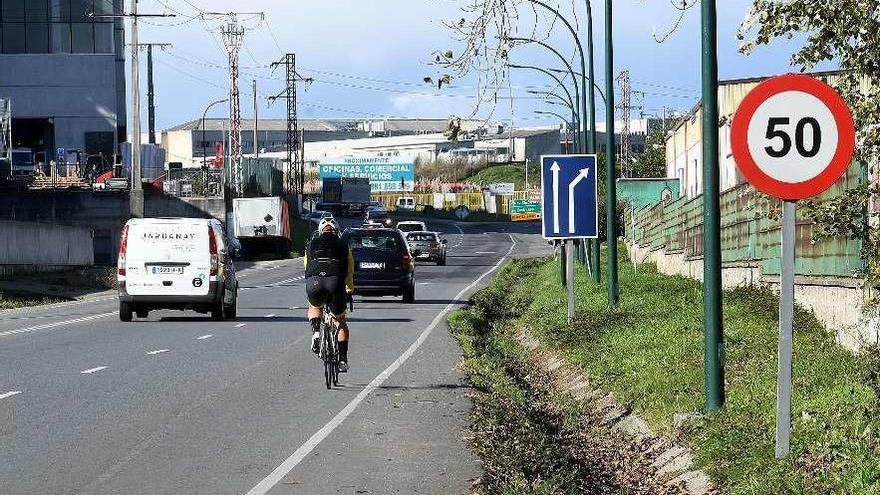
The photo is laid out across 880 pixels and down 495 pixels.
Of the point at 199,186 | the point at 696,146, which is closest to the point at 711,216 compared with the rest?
the point at 696,146

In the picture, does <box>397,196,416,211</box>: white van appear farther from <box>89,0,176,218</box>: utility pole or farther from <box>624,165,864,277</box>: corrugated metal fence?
<box>624,165,864,277</box>: corrugated metal fence

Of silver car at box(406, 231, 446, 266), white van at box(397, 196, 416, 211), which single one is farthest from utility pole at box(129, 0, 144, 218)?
white van at box(397, 196, 416, 211)

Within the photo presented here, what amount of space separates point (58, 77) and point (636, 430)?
89613 mm

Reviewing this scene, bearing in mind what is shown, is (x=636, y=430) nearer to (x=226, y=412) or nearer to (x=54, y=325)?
(x=226, y=412)

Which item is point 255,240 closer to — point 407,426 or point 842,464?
point 407,426

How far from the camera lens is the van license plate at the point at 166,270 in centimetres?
3153

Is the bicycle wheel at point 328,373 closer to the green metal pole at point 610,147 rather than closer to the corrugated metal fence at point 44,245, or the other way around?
the green metal pole at point 610,147

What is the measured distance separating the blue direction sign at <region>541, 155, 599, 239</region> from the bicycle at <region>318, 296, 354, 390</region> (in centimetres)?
743

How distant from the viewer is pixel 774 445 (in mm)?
10453

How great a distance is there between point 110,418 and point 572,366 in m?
6.37

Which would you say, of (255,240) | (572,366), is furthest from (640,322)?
(255,240)

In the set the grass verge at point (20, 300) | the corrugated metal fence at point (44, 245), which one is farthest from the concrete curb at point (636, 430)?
the corrugated metal fence at point (44, 245)

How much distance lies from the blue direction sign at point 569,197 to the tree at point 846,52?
1029 centimetres

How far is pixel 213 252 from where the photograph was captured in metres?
32.1
